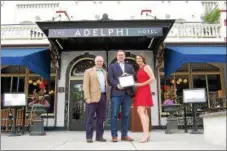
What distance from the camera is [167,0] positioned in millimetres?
18344

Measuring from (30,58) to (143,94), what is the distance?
21.1 feet

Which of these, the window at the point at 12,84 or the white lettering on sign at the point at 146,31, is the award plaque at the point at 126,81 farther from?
the window at the point at 12,84

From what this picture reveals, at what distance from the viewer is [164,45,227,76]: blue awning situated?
11500mm

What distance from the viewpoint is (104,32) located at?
1180cm

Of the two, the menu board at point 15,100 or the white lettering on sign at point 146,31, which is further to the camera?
the white lettering on sign at point 146,31

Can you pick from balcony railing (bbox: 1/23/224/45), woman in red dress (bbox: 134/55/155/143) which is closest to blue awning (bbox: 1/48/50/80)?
balcony railing (bbox: 1/23/224/45)

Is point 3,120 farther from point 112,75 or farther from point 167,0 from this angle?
point 167,0

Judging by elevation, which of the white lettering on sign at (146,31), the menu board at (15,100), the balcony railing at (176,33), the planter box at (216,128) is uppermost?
the balcony railing at (176,33)

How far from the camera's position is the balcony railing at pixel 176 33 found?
13.8 metres

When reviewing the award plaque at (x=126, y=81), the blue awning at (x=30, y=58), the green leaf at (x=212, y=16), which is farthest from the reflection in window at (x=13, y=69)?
the green leaf at (x=212, y=16)

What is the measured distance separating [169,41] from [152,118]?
3.30 meters

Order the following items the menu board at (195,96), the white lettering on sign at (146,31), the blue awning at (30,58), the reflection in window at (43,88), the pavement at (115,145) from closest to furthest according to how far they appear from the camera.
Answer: the pavement at (115,145), the menu board at (195,96), the blue awning at (30,58), the white lettering on sign at (146,31), the reflection in window at (43,88)

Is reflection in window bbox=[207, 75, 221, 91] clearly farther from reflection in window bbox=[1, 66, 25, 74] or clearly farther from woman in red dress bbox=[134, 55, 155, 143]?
woman in red dress bbox=[134, 55, 155, 143]

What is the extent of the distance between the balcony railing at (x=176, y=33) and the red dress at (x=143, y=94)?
7.30 m
